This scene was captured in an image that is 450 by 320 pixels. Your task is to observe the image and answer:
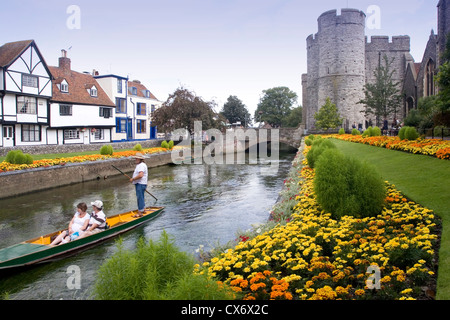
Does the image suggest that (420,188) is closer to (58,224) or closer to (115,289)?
(115,289)

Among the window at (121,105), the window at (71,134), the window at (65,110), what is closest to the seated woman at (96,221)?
the window at (65,110)

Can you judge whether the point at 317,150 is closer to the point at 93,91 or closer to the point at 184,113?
the point at 184,113

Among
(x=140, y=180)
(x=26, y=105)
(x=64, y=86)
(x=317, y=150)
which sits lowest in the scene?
(x=140, y=180)

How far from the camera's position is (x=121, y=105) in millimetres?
51562

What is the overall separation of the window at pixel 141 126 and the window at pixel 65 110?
17701mm

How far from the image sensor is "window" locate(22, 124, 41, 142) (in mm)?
34628

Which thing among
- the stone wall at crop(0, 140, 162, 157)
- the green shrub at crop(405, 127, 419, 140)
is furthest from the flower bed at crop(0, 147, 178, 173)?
the green shrub at crop(405, 127, 419, 140)

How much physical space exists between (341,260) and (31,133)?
36483 mm

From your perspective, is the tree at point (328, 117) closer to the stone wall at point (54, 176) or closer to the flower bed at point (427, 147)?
the stone wall at point (54, 176)

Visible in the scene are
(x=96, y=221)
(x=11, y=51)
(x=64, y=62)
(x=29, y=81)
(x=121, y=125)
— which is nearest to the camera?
(x=96, y=221)

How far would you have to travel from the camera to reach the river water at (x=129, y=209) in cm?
838

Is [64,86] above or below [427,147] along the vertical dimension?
above

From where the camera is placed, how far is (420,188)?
30.7 ft

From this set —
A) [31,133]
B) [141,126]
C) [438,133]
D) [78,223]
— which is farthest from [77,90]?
[438,133]
